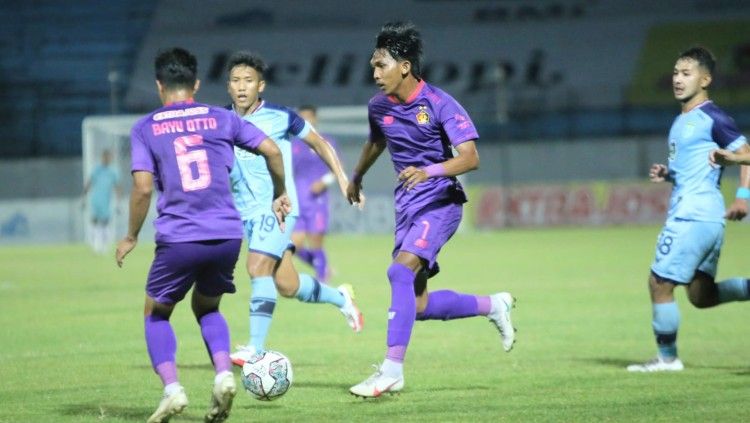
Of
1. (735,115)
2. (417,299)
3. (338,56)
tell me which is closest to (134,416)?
(417,299)

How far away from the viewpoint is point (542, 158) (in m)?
34.7

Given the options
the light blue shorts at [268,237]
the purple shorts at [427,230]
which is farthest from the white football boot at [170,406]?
the light blue shorts at [268,237]

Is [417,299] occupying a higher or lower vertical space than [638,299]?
higher

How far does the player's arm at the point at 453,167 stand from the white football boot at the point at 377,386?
1.09 metres

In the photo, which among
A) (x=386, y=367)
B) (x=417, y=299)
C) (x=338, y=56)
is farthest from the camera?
(x=338, y=56)

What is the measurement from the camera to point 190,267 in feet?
22.1

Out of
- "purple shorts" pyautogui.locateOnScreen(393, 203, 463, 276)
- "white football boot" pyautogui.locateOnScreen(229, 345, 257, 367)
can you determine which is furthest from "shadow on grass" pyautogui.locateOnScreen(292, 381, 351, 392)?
"purple shorts" pyautogui.locateOnScreen(393, 203, 463, 276)

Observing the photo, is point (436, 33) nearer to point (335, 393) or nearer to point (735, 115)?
point (735, 115)

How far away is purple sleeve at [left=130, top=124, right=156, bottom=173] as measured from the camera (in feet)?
22.0

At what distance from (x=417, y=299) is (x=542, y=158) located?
26.8 meters

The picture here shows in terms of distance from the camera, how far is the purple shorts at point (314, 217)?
16156 mm

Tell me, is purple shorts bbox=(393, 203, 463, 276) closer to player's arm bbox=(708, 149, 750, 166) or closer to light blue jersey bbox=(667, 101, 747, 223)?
player's arm bbox=(708, 149, 750, 166)

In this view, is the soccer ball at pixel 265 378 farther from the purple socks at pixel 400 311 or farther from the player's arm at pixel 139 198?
the player's arm at pixel 139 198

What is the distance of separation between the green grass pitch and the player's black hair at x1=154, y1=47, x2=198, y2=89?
1.77 m
